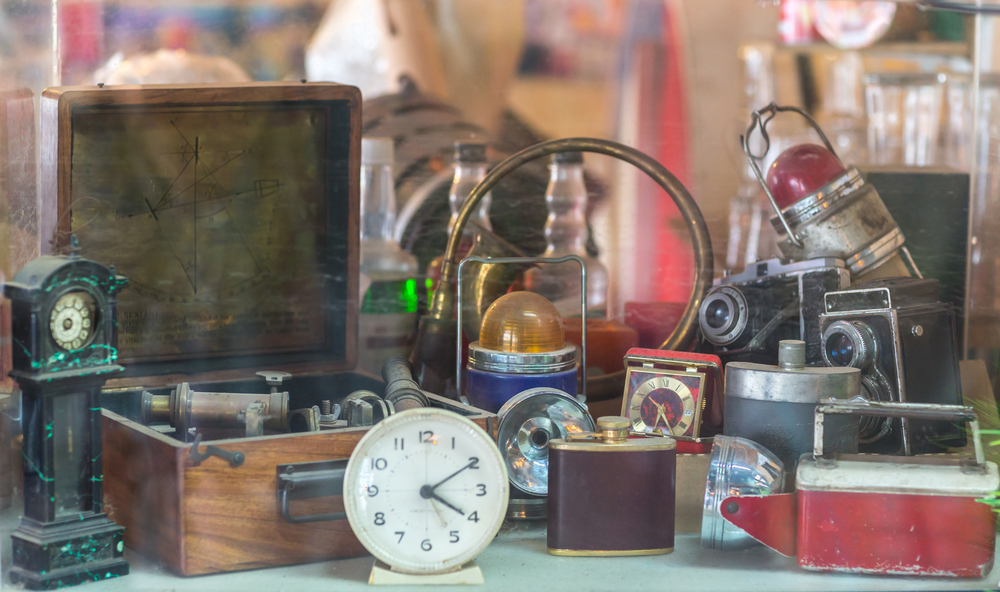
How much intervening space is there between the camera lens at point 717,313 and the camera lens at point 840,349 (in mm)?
148

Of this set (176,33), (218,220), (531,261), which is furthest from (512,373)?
(176,33)

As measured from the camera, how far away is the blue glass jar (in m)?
1.19

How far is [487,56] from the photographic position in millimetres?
1713

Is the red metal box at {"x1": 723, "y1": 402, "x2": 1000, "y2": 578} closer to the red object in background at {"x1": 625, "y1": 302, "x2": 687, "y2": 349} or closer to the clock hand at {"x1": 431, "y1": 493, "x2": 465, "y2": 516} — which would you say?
the clock hand at {"x1": 431, "y1": 493, "x2": 465, "y2": 516}

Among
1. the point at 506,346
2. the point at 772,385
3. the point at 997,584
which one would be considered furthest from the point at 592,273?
the point at 997,584

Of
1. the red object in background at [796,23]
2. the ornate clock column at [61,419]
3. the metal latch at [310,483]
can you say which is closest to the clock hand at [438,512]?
the metal latch at [310,483]

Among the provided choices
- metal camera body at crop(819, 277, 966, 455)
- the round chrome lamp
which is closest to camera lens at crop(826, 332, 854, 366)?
metal camera body at crop(819, 277, 966, 455)

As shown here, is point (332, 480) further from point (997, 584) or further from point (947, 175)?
point (947, 175)

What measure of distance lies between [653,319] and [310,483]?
0.70 m

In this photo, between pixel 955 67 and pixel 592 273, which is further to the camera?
pixel 955 67

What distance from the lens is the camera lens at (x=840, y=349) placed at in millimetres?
1180

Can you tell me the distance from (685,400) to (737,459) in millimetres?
162

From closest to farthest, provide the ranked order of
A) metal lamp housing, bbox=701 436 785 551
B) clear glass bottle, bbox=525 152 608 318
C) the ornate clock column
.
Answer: the ornate clock column < metal lamp housing, bbox=701 436 785 551 < clear glass bottle, bbox=525 152 608 318

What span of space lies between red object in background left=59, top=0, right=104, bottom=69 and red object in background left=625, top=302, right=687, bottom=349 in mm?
910
